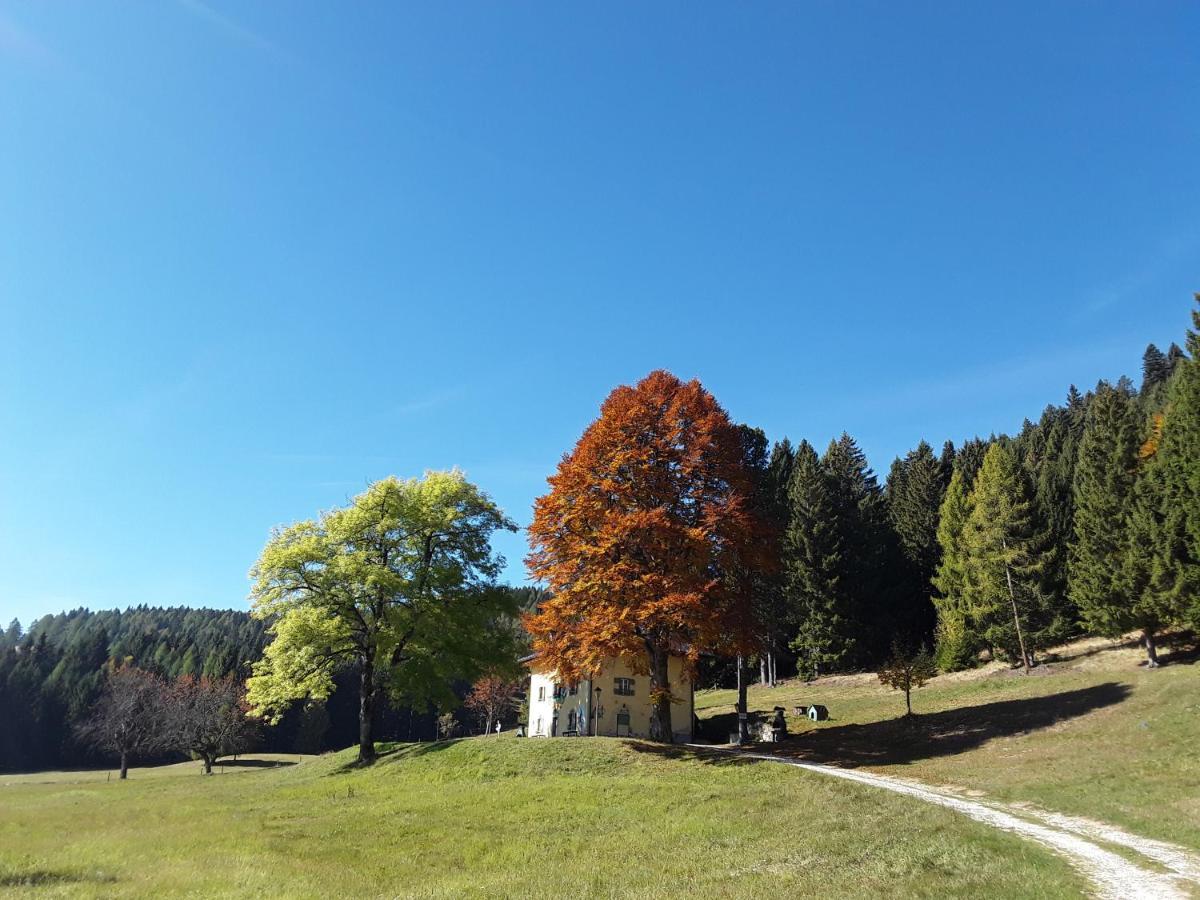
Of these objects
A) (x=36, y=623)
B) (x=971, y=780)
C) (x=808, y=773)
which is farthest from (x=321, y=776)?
(x=36, y=623)

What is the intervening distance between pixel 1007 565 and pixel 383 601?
4306 centimetres

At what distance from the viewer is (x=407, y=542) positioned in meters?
40.8

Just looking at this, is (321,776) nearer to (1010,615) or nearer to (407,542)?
(407,542)

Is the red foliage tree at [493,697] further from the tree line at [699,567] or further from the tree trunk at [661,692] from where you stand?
the tree trunk at [661,692]

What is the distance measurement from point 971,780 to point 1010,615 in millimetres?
33120

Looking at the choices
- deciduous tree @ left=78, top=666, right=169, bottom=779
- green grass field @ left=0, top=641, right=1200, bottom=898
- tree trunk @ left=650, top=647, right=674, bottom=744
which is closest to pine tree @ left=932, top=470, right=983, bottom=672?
green grass field @ left=0, top=641, right=1200, bottom=898

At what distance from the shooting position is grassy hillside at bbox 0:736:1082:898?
1280 cm

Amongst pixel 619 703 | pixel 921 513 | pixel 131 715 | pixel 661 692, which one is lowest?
pixel 131 715

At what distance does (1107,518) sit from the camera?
44094mm

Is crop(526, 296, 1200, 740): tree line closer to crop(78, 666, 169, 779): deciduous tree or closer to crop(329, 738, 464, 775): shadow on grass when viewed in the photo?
crop(329, 738, 464, 775): shadow on grass

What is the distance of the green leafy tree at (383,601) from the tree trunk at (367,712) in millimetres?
71

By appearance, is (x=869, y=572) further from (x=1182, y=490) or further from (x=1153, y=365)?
(x=1153, y=365)

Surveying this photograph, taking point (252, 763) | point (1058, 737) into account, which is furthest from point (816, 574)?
point (252, 763)

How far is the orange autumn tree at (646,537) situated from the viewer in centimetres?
2983
